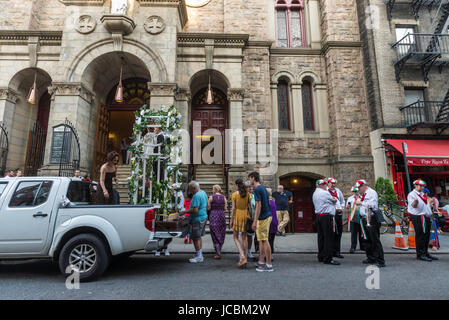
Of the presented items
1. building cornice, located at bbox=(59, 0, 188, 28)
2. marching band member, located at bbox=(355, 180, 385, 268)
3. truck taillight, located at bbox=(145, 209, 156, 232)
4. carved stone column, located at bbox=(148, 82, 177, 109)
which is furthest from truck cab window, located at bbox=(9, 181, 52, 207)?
building cornice, located at bbox=(59, 0, 188, 28)

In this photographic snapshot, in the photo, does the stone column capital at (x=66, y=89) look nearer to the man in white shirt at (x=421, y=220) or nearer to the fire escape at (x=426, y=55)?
the man in white shirt at (x=421, y=220)

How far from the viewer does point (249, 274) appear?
489 centimetres

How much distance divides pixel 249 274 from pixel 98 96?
13055 mm

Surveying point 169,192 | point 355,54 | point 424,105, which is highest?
point 355,54

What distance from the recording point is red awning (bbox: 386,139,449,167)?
11.9 metres

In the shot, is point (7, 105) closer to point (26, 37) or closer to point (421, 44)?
point (26, 37)

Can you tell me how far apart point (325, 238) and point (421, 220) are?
2.79 meters

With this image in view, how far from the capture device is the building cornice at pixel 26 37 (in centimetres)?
1248

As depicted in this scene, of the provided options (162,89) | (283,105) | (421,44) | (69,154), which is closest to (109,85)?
(162,89)

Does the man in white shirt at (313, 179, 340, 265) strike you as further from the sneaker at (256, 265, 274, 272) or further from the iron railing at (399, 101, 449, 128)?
the iron railing at (399, 101, 449, 128)

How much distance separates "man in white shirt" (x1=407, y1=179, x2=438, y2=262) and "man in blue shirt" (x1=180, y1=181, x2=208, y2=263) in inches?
219

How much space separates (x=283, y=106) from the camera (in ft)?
47.8

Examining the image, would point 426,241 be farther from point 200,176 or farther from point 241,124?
point 200,176
